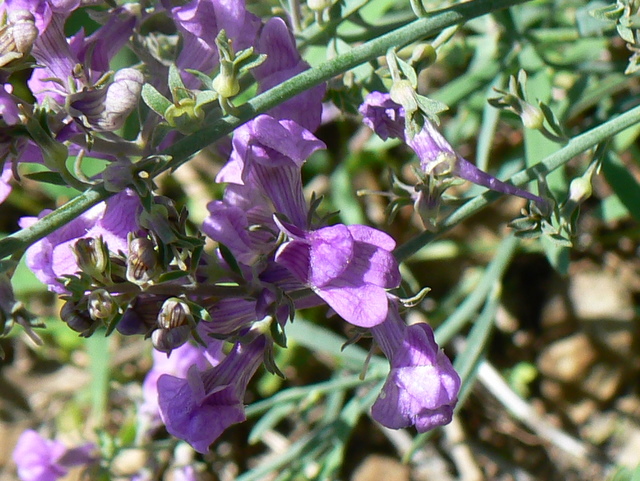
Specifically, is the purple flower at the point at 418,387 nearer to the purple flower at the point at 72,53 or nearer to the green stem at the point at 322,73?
the green stem at the point at 322,73

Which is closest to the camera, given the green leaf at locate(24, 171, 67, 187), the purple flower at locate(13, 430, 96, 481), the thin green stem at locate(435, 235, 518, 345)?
the green leaf at locate(24, 171, 67, 187)

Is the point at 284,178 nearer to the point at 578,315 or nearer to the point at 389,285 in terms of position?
the point at 389,285

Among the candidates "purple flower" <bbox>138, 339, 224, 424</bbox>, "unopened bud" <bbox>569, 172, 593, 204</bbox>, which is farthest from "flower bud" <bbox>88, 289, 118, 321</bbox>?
"unopened bud" <bbox>569, 172, 593, 204</bbox>

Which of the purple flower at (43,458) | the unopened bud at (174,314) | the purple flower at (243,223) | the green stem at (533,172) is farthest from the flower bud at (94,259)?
the purple flower at (43,458)

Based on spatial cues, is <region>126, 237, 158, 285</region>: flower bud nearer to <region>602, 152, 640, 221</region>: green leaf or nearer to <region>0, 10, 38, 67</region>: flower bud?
<region>0, 10, 38, 67</region>: flower bud

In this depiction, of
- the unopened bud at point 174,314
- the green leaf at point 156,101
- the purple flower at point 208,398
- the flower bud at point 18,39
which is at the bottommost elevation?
the purple flower at point 208,398

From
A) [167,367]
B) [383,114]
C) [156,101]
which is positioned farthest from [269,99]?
[167,367]
